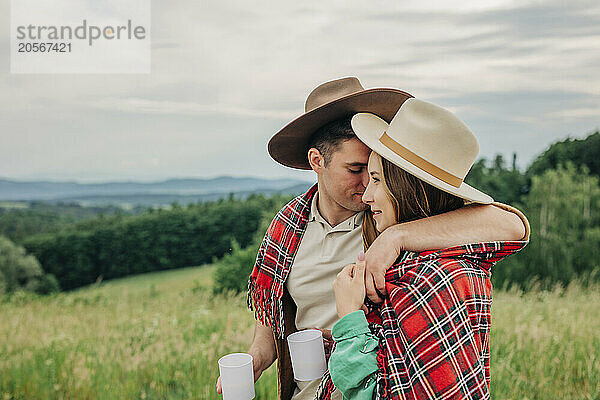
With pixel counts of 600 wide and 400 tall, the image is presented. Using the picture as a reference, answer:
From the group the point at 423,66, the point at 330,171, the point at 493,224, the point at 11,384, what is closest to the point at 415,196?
the point at 493,224

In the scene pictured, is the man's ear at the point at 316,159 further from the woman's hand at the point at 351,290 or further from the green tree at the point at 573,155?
the green tree at the point at 573,155

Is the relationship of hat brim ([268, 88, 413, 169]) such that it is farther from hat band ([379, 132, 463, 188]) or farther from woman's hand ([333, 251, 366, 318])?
woman's hand ([333, 251, 366, 318])

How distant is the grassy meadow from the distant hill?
346 inches

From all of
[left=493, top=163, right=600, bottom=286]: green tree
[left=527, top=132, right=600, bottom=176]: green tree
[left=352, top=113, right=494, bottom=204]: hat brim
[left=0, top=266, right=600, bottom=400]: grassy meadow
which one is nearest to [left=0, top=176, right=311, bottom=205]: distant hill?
[left=493, top=163, right=600, bottom=286]: green tree

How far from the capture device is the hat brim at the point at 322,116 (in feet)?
6.17

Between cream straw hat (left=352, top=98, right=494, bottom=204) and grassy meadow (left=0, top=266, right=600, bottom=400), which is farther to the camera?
grassy meadow (left=0, top=266, right=600, bottom=400)

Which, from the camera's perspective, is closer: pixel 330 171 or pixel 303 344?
pixel 303 344

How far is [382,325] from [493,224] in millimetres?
393

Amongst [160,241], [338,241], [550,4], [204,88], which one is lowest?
[160,241]

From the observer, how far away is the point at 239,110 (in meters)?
14.5

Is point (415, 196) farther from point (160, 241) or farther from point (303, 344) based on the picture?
point (160, 241)

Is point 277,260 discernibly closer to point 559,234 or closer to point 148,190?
point 559,234

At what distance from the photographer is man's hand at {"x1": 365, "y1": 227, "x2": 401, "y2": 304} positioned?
148cm

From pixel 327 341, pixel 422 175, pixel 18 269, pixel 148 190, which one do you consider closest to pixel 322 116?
pixel 422 175
